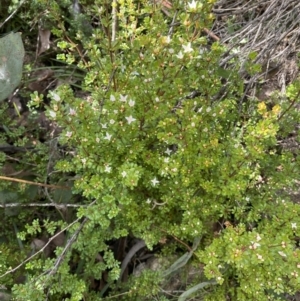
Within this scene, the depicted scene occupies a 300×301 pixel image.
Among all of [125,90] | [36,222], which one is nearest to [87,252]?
[36,222]

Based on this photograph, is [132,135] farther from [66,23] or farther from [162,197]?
[66,23]

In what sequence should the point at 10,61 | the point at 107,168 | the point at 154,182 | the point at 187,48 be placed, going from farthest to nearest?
the point at 10,61
the point at 154,182
the point at 107,168
the point at 187,48

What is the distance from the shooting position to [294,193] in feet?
6.82

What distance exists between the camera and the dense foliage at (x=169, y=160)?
4.22 feet

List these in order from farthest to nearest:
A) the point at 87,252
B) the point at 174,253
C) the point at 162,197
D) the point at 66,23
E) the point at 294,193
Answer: the point at 66,23 < the point at 294,193 < the point at 174,253 < the point at 87,252 < the point at 162,197

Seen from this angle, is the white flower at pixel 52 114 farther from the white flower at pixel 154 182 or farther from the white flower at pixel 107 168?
the white flower at pixel 154 182

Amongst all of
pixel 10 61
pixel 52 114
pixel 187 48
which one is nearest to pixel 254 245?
pixel 187 48

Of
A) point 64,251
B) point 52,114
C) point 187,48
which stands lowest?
point 64,251

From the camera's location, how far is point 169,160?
1.44 m

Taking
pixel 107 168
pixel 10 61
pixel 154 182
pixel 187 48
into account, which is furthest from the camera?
pixel 10 61

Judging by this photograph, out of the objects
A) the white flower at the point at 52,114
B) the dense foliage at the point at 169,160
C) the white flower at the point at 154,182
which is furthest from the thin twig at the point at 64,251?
the white flower at the point at 52,114

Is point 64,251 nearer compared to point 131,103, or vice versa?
point 131,103

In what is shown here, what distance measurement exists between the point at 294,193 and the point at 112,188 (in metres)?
1.10

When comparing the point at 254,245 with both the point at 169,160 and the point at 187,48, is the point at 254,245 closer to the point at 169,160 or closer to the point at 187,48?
the point at 169,160
